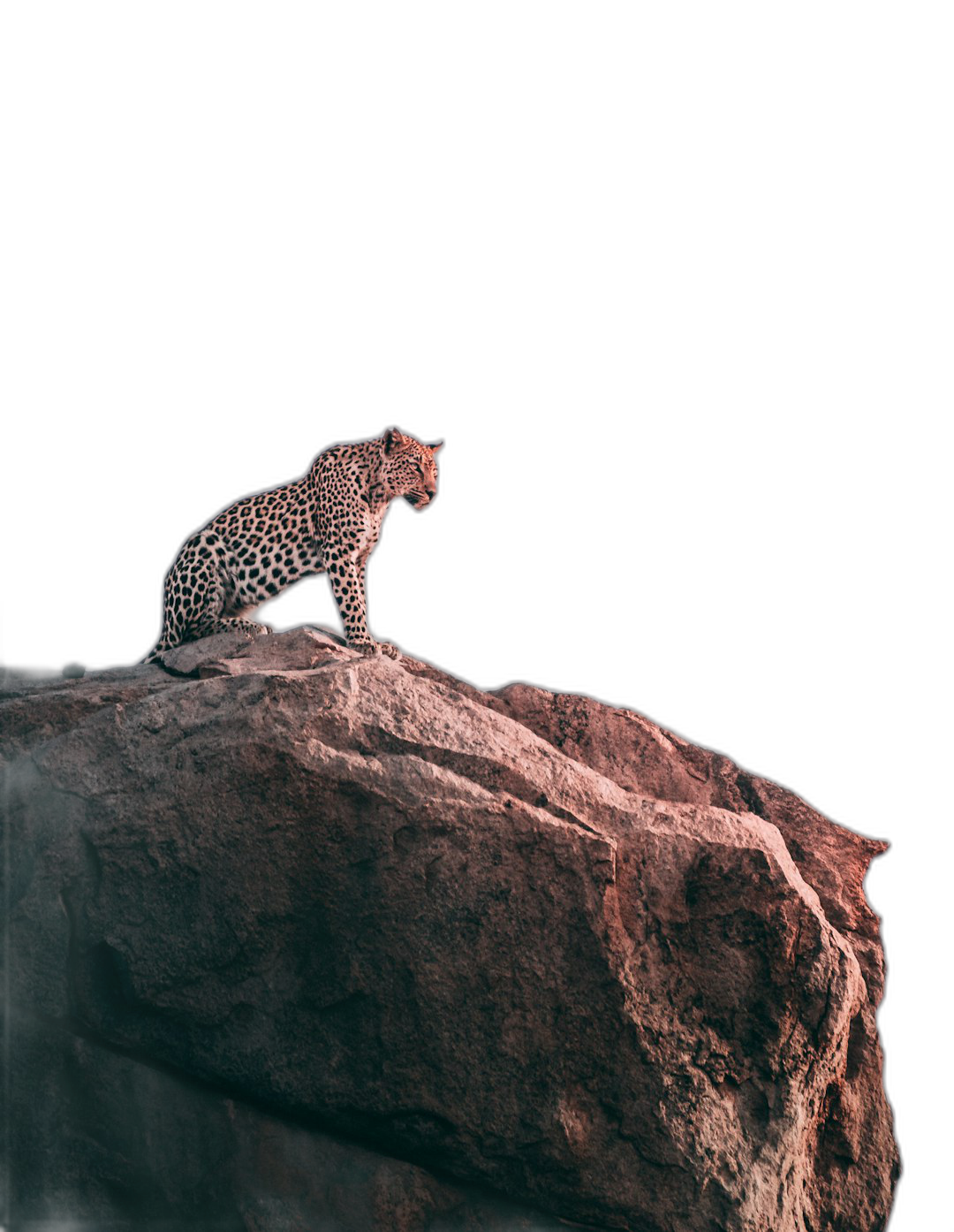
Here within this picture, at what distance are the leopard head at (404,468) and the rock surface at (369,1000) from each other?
2232mm

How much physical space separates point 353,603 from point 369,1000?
9.56ft

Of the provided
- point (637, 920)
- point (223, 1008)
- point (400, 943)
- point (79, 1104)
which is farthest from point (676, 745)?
point (79, 1104)

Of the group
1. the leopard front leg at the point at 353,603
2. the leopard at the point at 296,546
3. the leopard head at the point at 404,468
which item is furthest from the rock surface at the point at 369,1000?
the leopard head at the point at 404,468

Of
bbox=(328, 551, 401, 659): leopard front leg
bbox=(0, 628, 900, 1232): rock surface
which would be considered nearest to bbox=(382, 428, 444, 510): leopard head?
bbox=(328, 551, 401, 659): leopard front leg

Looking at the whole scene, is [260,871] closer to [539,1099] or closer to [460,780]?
[460,780]

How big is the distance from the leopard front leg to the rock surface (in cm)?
141

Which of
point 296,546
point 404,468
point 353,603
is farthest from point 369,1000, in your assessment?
point 404,468

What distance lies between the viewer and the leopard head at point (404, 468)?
10.3 meters

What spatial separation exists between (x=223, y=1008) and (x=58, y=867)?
120 cm

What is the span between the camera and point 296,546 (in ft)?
33.8

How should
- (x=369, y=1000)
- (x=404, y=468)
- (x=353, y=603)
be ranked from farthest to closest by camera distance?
(x=404, y=468) → (x=353, y=603) → (x=369, y=1000)

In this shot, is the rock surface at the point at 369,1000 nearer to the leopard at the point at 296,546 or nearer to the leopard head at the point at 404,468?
the leopard at the point at 296,546

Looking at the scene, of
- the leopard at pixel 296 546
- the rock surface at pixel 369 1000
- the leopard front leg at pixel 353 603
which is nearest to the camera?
the rock surface at pixel 369 1000

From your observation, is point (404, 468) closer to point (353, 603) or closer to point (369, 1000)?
point (353, 603)
